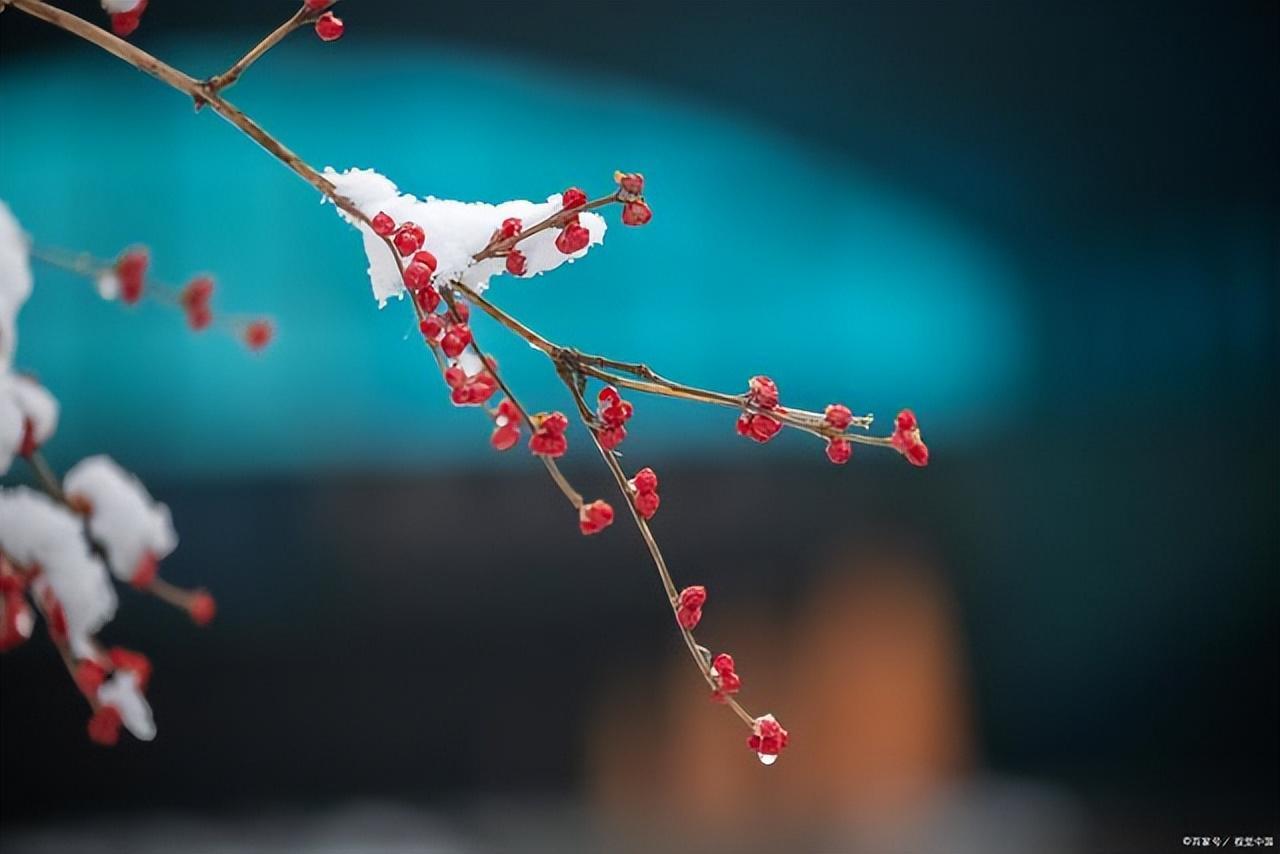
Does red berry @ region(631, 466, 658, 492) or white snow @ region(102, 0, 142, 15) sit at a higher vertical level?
white snow @ region(102, 0, 142, 15)

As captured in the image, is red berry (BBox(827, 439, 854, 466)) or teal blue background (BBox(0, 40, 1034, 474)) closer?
red berry (BBox(827, 439, 854, 466))

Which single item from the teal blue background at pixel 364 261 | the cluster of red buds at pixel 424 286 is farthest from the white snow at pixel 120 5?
the teal blue background at pixel 364 261

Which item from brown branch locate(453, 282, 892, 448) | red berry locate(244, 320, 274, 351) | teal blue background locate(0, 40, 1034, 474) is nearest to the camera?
brown branch locate(453, 282, 892, 448)

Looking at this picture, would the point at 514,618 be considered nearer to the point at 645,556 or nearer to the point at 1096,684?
the point at 645,556

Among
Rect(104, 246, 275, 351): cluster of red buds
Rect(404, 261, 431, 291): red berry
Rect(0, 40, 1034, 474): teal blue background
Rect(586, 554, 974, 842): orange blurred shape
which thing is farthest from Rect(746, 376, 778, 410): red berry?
Rect(586, 554, 974, 842): orange blurred shape

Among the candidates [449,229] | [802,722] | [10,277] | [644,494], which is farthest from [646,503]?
[802,722]

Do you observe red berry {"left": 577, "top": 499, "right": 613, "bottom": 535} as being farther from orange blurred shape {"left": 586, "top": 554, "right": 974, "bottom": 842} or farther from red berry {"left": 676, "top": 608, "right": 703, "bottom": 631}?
orange blurred shape {"left": 586, "top": 554, "right": 974, "bottom": 842}

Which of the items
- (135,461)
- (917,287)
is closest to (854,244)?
(917,287)
